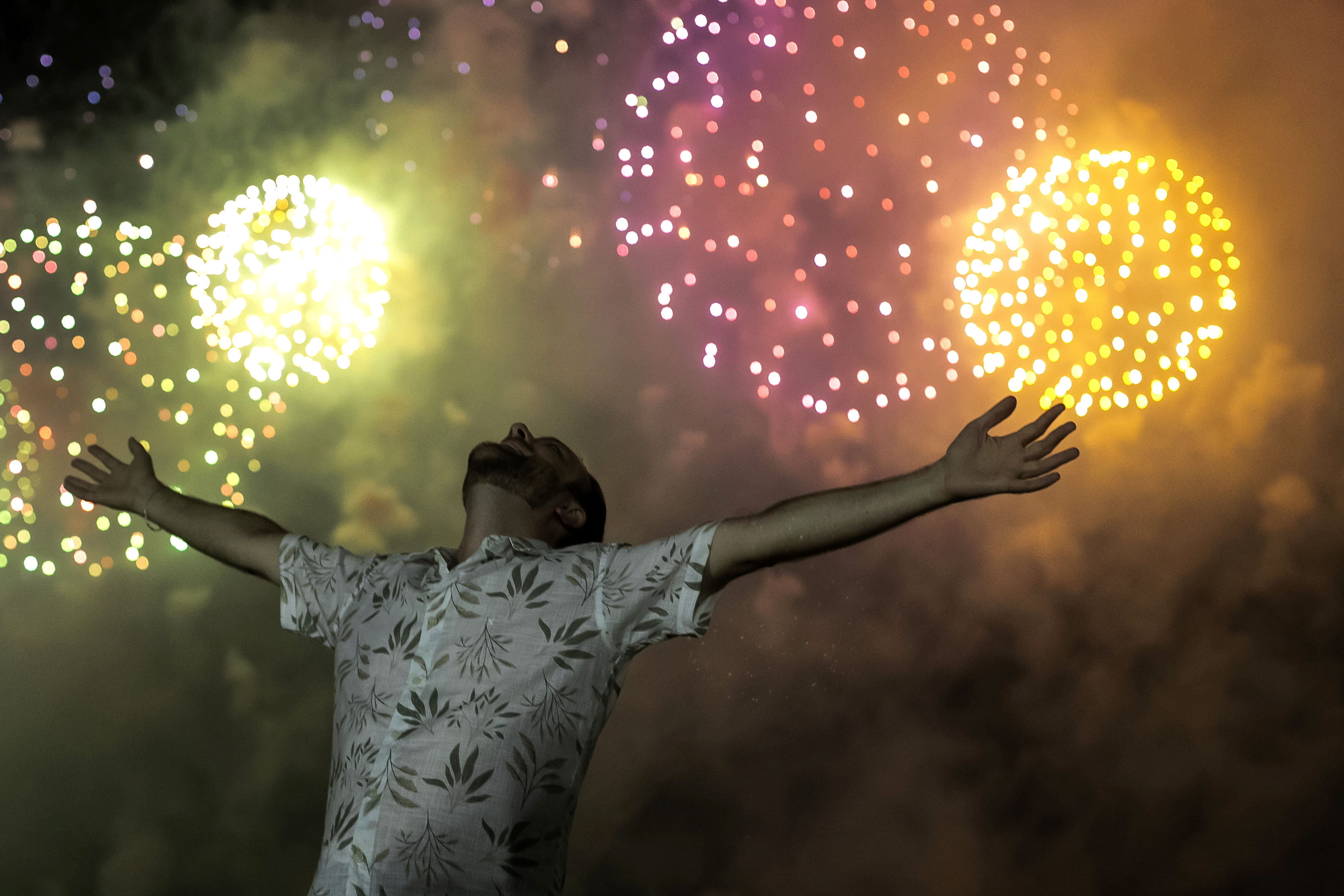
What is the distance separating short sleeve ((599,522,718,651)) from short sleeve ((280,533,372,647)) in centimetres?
50

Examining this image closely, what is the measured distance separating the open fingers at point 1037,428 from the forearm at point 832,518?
12 cm

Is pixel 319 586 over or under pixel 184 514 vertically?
under

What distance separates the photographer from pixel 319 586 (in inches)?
73.4

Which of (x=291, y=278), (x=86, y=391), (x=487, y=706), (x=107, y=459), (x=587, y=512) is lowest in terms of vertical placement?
(x=487, y=706)

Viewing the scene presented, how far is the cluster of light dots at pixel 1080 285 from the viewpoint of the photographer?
3430 mm

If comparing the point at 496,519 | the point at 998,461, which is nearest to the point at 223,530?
the point at 496,519

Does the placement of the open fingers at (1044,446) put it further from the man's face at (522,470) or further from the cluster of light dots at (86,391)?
the cluster of light dots at (86,391)

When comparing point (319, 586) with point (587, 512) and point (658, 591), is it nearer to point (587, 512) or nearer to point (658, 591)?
point (587, 512)

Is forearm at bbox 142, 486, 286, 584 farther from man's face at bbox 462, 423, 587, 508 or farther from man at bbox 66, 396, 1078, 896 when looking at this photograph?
man's face at bbox 462, 423, 587, 508

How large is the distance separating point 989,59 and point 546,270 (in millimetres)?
1735

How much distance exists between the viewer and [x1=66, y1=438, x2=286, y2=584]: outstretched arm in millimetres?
1975

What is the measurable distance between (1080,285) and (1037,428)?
2213 millimetres

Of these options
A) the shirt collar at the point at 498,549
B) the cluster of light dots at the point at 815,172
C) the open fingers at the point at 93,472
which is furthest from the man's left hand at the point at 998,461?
the cluster of light dots at the point at 815,172

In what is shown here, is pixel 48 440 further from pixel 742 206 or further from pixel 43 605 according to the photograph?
pixel 742 206
